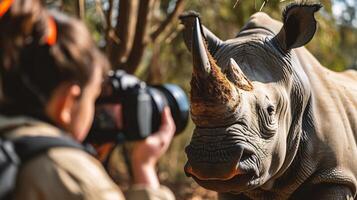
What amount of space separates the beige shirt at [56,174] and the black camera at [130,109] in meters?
0.42

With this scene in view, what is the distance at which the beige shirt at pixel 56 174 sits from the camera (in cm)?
241

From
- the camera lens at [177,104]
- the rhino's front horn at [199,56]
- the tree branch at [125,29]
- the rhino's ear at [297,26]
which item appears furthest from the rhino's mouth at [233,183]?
the tree branch at [125,29]

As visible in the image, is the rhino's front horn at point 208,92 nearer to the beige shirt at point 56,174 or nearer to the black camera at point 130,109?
the black camera at point 130,109

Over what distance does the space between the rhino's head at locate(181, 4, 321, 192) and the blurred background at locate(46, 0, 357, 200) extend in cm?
157

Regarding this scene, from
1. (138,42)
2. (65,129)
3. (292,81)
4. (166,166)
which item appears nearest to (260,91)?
(292,81)

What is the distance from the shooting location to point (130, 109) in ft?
9.62

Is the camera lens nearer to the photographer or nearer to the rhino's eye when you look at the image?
the photographer

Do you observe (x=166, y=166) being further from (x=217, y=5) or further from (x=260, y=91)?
(x=260, y=91)

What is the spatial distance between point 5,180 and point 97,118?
0.82 m

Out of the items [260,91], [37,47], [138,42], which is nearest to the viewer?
[37,47]

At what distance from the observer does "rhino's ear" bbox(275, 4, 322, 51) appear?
5.82 metres

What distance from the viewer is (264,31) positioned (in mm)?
6035

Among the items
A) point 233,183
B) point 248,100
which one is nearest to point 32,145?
point 233,183

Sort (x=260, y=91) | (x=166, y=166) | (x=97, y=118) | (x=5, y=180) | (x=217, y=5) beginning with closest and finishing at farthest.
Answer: (x=5, y=180)
(x=97, y=118)
(x=260, y=91)
(x=217, y=5)
(x=166, y=166)
